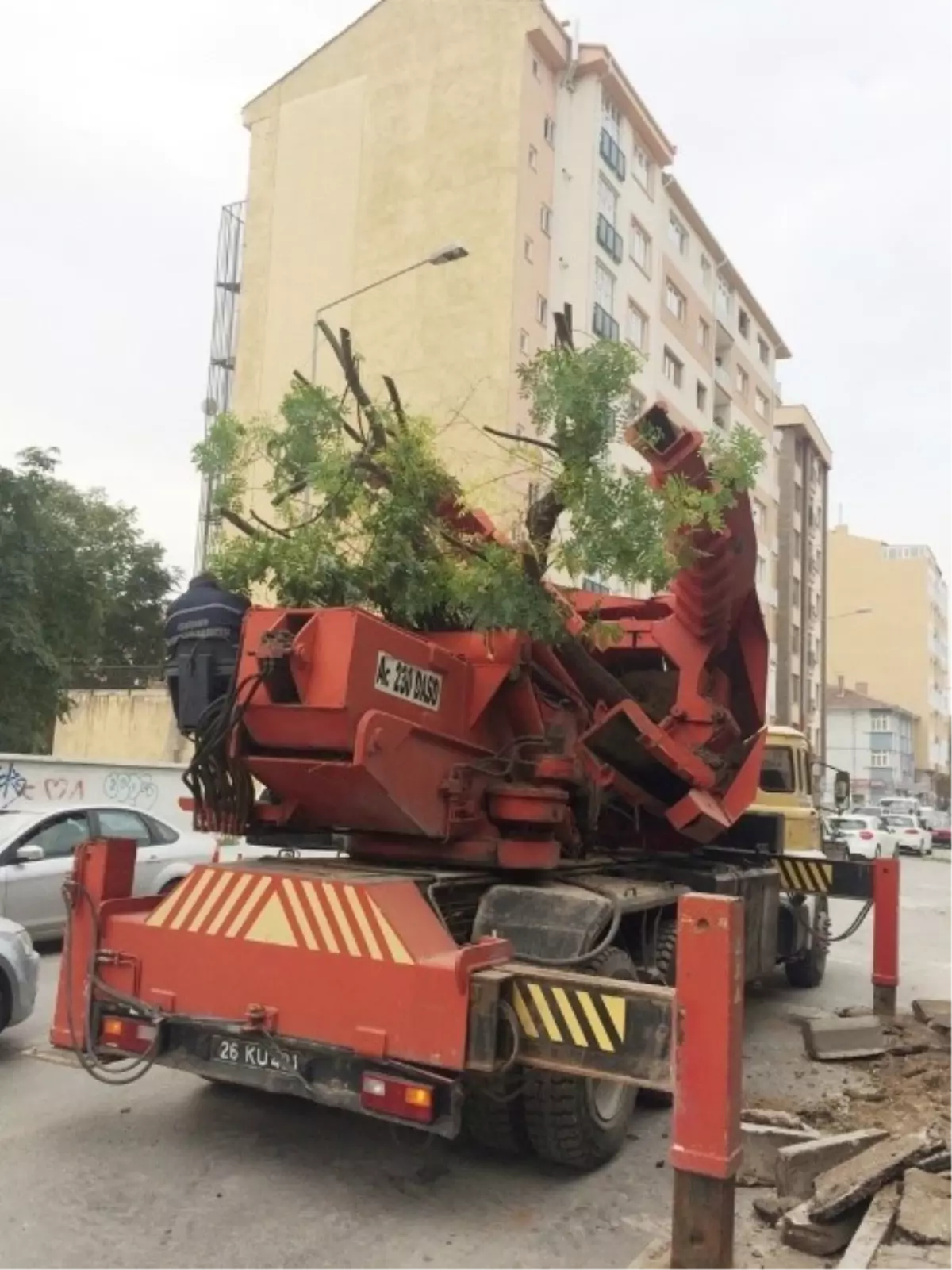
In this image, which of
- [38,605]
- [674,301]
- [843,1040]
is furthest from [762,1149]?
[674,301]

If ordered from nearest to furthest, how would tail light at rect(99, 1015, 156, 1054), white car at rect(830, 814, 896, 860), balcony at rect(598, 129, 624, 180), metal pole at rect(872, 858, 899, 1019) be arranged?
1. tail light at rect(99, 1015, 156, 1054)
2. metal pole at rect(872, 858, 899, 1019)
3. white car at rect(830, 814, 896, 860)
4. balcony at rect(598, 129, 624, 180)

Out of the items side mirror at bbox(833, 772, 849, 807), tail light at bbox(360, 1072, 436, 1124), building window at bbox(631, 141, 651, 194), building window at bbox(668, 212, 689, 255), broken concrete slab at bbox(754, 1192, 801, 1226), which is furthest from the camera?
building window at bbox(668, 212, 689, 255)

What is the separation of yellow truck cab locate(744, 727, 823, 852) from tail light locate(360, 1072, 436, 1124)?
25.3 feet

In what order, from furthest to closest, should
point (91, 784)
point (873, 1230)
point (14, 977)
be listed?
1. point (91, 784)
2. point (14, 977)
3. point (873, 1230)

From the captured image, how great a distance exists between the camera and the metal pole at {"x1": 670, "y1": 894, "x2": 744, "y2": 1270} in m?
3.84

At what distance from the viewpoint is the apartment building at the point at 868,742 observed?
74.6 metres

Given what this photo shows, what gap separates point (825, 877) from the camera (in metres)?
9.67

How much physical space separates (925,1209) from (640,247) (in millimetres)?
35857

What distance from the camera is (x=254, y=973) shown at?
5129 mm

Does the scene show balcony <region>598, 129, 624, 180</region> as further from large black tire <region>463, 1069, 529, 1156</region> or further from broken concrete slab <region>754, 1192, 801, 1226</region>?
broken concrete slab <region>754, 1192, 801, 1226</region>

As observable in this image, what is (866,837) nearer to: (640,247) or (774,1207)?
(640,247)

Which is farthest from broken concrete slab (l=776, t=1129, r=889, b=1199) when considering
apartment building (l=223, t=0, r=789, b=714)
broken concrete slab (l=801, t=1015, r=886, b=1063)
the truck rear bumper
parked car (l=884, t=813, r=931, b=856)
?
parked car (l=884, t=813, r=931, b=856)

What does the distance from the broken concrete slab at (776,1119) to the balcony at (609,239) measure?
99.0ft

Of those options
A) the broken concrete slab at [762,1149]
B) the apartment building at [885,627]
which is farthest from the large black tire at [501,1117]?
the apartment building at [885,627]
